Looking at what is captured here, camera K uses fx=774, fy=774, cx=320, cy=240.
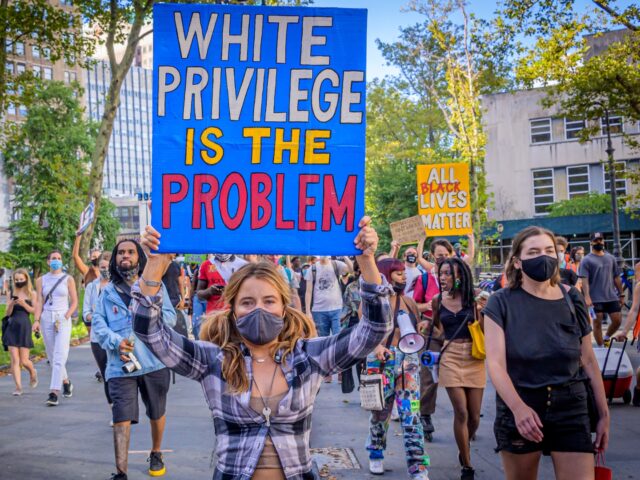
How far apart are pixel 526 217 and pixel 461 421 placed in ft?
138

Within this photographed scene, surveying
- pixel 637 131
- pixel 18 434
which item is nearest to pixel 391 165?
pixel 637 131

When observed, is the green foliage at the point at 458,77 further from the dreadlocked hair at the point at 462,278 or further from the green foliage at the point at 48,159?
the green foliage at the point at 48,159

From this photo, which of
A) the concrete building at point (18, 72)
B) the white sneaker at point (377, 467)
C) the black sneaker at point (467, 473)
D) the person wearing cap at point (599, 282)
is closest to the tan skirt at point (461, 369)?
the black sneaker at point (467, 473)

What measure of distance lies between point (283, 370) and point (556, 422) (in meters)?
1.56

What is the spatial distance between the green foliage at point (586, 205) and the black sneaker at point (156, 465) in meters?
37.5

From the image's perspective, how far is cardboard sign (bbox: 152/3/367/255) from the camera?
156 inches

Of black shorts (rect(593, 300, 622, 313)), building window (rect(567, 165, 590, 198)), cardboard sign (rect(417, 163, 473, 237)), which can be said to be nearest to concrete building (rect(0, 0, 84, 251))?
building window (rect(567, 165, 590, 198))

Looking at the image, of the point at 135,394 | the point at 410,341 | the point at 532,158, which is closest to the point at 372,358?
the point at 410,341

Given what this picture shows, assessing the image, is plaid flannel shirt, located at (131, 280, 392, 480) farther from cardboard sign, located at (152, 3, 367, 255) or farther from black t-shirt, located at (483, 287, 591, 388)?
black t-shirt, located at (483, 287, 591, 388)

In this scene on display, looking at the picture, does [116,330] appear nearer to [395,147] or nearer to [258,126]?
[258,126]

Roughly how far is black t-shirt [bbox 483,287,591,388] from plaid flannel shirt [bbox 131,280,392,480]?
113 centimetres

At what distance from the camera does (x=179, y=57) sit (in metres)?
4.06

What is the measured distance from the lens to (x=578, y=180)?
4531cm

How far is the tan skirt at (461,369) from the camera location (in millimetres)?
6469
